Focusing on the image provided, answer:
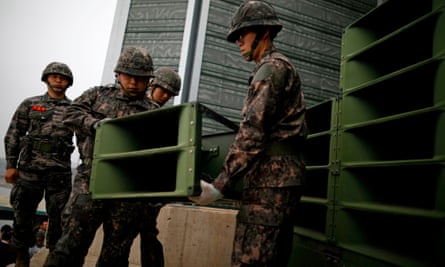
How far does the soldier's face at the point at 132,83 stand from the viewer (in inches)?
97.0

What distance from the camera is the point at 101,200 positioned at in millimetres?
2250

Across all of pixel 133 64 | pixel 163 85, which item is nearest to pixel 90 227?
pixel 133 64

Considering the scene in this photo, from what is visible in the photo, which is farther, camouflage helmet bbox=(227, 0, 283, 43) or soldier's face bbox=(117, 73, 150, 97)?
soldier's face bbox=(117, 73, 150, 97)

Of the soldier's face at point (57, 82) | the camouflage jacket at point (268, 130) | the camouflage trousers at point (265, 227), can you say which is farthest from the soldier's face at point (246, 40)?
the soldier's face at point (57, 82)

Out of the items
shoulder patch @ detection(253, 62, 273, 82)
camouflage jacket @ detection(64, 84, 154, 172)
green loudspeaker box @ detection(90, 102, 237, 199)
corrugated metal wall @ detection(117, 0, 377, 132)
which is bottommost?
green loudspeaker box @ detection(90, 102, 237, 199)

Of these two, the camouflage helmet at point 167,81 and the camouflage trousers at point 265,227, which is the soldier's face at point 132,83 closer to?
the camouflage helmet at point 167,81

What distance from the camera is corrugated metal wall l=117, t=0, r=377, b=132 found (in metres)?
4.79

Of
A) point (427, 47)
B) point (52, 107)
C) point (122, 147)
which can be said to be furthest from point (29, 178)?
point (427, 47)

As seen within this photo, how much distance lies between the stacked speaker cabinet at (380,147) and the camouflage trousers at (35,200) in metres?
2.56

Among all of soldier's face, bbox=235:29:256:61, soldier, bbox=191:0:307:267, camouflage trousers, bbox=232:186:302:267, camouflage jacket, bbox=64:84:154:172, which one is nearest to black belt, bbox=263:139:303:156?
soldier, bbox=191:0:307:267

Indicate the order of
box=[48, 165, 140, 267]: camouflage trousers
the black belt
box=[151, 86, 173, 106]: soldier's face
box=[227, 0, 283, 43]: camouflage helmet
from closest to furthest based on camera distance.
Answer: the black belt
box=[227, 0, 283, 43]: camouflage helmet
box=[48, 165, 140, 267]: camouflage trousers
box=[151, 86, 173, 106]: soldier's face

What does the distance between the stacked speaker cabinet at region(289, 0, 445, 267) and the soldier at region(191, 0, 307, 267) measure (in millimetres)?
748

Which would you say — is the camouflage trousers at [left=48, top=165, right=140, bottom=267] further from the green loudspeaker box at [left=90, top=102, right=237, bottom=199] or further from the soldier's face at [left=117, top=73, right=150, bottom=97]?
the soldier's face at [left=117, top=73, right=150, bottom=97]

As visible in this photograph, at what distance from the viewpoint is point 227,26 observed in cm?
508
